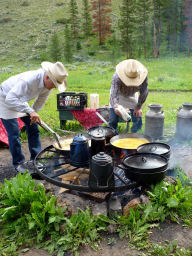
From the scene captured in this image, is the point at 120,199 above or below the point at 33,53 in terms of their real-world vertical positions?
below

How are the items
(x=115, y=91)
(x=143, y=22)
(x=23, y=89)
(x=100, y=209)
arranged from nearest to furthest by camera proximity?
(x=100, y=209) → (x=23, y=89) → (x=115, y=91) → (x=143, y=22)

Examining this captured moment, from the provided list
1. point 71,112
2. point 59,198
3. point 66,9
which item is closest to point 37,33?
point 66,9

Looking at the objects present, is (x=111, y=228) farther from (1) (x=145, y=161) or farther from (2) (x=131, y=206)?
(1) (x=145, y=161)

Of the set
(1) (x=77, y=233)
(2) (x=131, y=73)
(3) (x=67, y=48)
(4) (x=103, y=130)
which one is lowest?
(1) (x=77, y=233)

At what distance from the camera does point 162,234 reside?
2320 millimetres

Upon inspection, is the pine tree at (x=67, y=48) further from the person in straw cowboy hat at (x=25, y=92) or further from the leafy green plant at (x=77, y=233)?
the leafy green plant at (x=77, y=233)

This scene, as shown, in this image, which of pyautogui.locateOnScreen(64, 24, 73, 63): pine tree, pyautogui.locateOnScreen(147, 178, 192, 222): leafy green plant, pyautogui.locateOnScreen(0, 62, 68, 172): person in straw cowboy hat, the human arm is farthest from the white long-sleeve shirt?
pyautogui.locateOnScreen(64, 24, 73, 63): pine tree

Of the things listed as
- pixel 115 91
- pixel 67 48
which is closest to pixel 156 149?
pixel 115 91

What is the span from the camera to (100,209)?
2561mm

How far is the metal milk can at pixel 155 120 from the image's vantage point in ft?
15.0

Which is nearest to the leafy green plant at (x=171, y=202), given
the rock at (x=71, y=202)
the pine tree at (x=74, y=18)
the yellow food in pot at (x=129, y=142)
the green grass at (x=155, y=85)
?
the yellow food in pot at (x=129, y=142)

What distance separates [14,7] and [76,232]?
21650mm

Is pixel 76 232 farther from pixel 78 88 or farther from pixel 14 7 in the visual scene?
pixel 14 7

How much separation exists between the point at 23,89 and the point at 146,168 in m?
2.01
